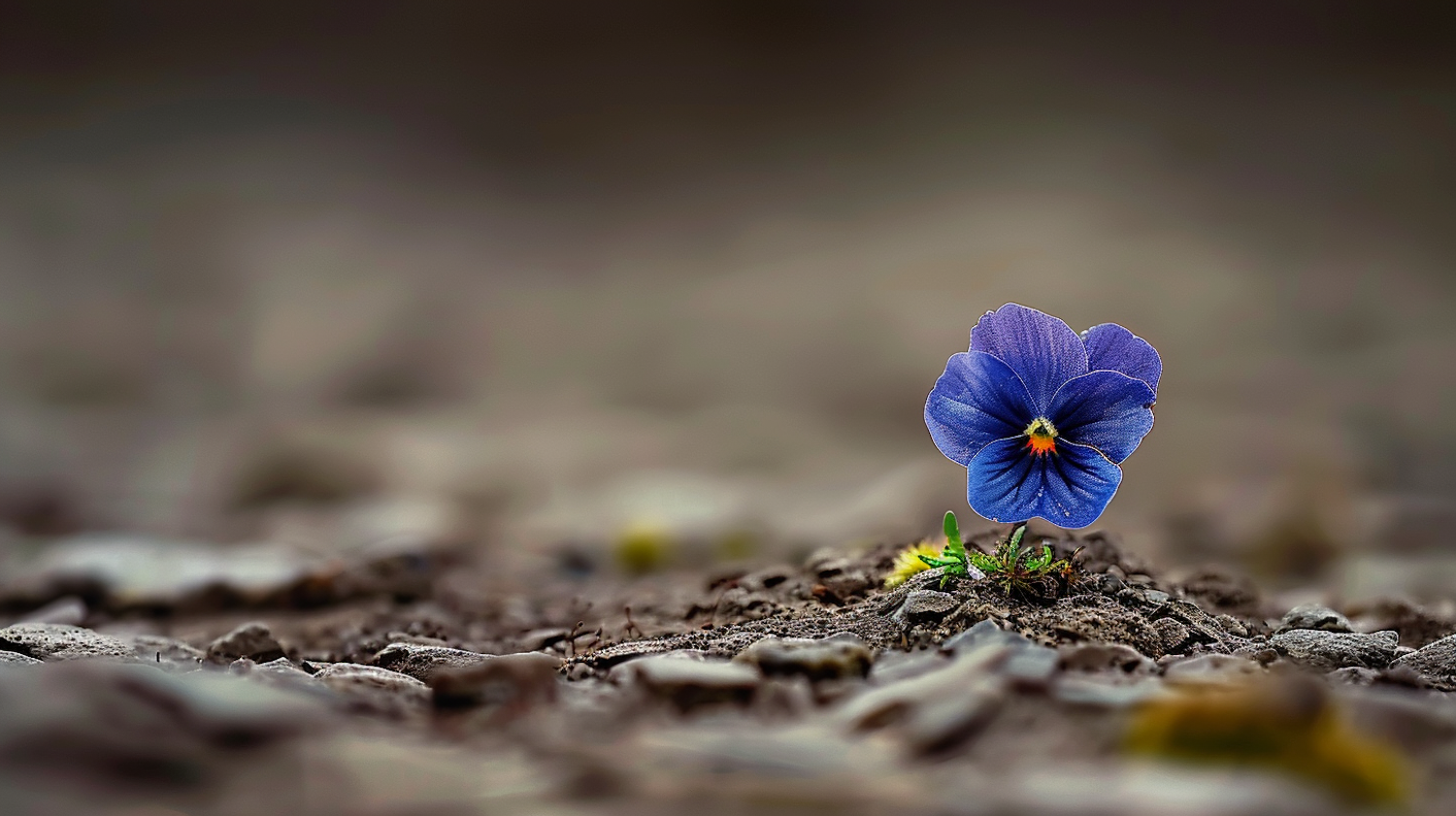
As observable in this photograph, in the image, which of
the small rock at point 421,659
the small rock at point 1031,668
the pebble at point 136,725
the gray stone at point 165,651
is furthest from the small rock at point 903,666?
the gray stone at point 165,651

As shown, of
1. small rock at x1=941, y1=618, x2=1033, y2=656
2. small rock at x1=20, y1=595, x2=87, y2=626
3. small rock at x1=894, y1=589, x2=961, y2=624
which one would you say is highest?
small rock at x1=20, y1=595, x2=87, y2=626

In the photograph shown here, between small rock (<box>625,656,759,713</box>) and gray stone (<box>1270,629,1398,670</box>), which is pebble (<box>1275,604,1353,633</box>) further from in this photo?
small rock (<box>625,656,759,713</box>)

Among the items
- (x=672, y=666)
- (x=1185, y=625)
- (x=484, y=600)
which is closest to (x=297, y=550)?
(x=484, y=600)

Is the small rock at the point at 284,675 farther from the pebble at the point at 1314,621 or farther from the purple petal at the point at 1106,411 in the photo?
the pebble at the point at 1314,621

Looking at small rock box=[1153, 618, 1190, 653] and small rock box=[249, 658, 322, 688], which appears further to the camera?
small rock box=[1153, 618, 1190, 653]

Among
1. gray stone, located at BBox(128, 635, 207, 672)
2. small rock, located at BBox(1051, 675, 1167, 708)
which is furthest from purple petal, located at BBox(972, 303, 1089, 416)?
gray stone, located at BBox(128, 635, 207, 672)
